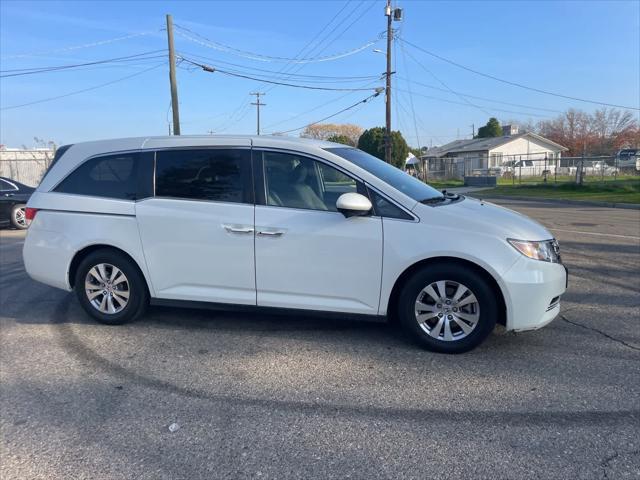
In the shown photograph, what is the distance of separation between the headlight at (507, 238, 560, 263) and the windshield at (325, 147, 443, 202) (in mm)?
897

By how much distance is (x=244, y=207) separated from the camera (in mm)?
4500

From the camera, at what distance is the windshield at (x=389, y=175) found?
450cm

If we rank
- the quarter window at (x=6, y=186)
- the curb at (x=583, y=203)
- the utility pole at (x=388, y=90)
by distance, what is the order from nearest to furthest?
the quarter window at (x=6, y=186) < the curb at (x=583, y=203) < the utility pole at (x=388, y=90)

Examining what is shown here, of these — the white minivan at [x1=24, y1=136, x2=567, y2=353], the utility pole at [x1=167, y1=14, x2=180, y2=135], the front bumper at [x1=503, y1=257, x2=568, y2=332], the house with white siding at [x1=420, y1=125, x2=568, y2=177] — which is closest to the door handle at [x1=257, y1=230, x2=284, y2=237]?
the white minivan at [x1=24, y1=136, x2=567, y2=353]

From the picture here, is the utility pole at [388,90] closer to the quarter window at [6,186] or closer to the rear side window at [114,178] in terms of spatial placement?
the quarter window at [6,186]

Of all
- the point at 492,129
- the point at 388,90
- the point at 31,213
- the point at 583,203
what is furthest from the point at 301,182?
the point at 492,129

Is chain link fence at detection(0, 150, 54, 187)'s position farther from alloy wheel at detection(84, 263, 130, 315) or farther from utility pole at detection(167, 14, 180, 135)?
alloy wheel at detection(84, 263, 130, 315)

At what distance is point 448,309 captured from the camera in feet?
13.5

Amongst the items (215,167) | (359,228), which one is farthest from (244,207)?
(359,228)

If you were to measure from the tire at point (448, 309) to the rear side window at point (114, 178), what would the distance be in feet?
8.74

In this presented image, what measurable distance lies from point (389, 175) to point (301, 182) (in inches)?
33.4

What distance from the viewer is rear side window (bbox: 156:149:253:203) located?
460cm

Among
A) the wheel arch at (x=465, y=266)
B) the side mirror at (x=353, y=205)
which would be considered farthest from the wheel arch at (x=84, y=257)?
the wheel arch at (x=465, y=266)

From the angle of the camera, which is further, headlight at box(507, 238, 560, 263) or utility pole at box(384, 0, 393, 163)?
utility pole at box(384, 0, 393, 163)
